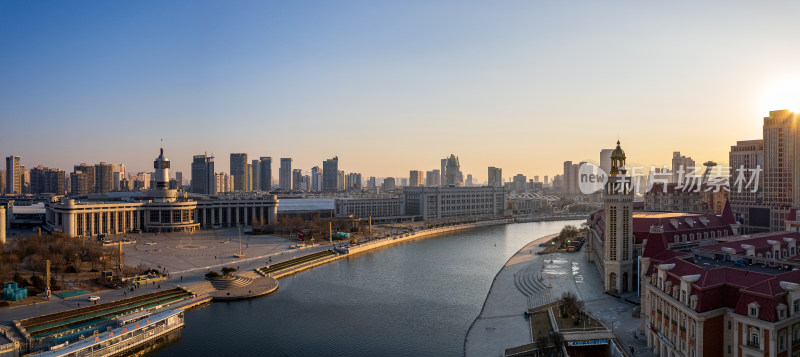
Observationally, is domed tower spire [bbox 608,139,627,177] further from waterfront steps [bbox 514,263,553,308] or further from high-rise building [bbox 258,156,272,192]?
high-rise building [bbox 258,156,272,192]

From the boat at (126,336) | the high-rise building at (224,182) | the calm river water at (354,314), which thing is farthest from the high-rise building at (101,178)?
the boat at (126,336)

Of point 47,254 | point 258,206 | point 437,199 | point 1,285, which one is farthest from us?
point 437,199

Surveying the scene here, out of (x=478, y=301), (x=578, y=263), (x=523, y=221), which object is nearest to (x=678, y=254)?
(x=478, y=301)

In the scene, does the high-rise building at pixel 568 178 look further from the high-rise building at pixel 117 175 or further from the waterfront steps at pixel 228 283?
the waterfront steps at pixel 228 283

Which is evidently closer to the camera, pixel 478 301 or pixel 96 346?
pixel 96 346

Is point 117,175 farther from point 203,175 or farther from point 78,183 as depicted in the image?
point 203,175

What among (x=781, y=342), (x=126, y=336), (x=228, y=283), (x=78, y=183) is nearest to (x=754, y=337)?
(x=781, y=342)

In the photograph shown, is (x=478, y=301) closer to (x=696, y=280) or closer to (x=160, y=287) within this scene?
(x=696, y=280)
